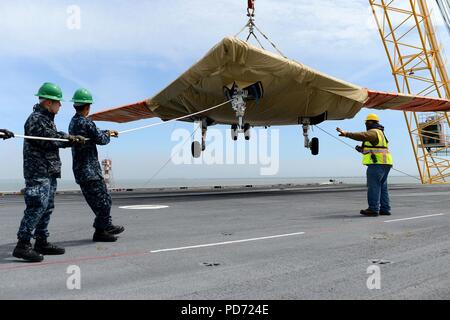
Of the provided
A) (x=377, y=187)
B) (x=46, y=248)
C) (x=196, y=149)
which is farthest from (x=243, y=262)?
(x=196, y=149)

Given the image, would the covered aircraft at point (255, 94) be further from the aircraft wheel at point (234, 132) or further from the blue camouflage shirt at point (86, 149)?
the blue camouflage shirt at point (86, 149)

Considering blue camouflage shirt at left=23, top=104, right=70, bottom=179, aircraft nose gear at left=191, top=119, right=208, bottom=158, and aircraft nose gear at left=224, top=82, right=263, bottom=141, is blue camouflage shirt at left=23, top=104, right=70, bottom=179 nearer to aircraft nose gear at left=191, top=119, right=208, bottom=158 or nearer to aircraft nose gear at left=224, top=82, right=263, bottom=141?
aircraft nose gear at left=224, top=82, right=263, bottom=141

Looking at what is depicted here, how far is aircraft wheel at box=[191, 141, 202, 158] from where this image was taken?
19.7 metres

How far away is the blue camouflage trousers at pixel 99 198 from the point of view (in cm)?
534

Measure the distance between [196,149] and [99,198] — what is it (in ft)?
47.5

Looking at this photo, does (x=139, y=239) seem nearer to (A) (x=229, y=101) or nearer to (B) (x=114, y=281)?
(B) (x=114, y=281)

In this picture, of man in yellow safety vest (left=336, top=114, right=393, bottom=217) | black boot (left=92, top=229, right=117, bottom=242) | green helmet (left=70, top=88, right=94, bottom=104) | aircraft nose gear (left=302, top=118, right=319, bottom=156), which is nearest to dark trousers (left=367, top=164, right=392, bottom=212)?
man in yellow safety vest (left=336, top=114, right=393, bottom=217)

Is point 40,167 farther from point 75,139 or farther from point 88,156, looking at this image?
point 88,156

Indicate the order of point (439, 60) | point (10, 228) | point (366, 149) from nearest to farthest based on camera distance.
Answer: point (10, 228), point (366, 149), point (439, 60)

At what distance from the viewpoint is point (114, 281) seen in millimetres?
3486

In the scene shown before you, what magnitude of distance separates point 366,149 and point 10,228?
7549 millimetres
